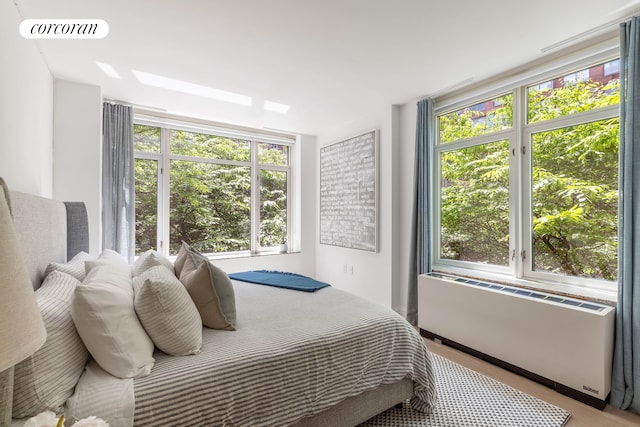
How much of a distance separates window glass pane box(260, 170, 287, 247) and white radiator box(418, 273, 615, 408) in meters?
2.54

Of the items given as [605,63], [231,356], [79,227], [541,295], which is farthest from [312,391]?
[605,63]

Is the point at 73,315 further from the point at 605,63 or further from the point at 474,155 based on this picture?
the point at 605,63

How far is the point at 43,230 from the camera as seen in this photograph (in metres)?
1.64

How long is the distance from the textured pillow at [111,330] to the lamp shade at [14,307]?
640mm

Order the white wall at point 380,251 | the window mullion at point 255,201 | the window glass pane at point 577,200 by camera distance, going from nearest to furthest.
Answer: the window glass pane at point 577,200, the white wall at point 380,251, the window mullion at point 255,201

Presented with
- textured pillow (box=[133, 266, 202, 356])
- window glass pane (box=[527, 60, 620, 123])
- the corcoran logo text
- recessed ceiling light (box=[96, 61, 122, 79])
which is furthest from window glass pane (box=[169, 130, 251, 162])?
window glass pane (box=[527, 60, 620, 123])

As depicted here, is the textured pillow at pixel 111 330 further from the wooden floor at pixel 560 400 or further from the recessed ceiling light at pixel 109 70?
the wooden floor at pixel 560 400

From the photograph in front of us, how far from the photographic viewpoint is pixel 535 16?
1980mm

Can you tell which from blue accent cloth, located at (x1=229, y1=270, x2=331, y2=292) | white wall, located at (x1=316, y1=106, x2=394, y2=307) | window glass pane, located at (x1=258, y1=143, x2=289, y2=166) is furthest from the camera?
window glass pane, located at (x1=258, y1=143, x2=289, y2=166)

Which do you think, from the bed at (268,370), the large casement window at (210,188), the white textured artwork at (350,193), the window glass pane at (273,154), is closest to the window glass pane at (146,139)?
the large casement window at (210,188)

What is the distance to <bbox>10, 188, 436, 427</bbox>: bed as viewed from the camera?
3.70ft

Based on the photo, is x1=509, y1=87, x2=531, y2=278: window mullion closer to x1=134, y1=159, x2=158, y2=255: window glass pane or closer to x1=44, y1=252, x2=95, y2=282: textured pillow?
x1=44, y1=252, x2=95, y2=282: textured pillow

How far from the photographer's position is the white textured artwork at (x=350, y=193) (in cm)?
389

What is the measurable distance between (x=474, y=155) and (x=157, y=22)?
297cm
